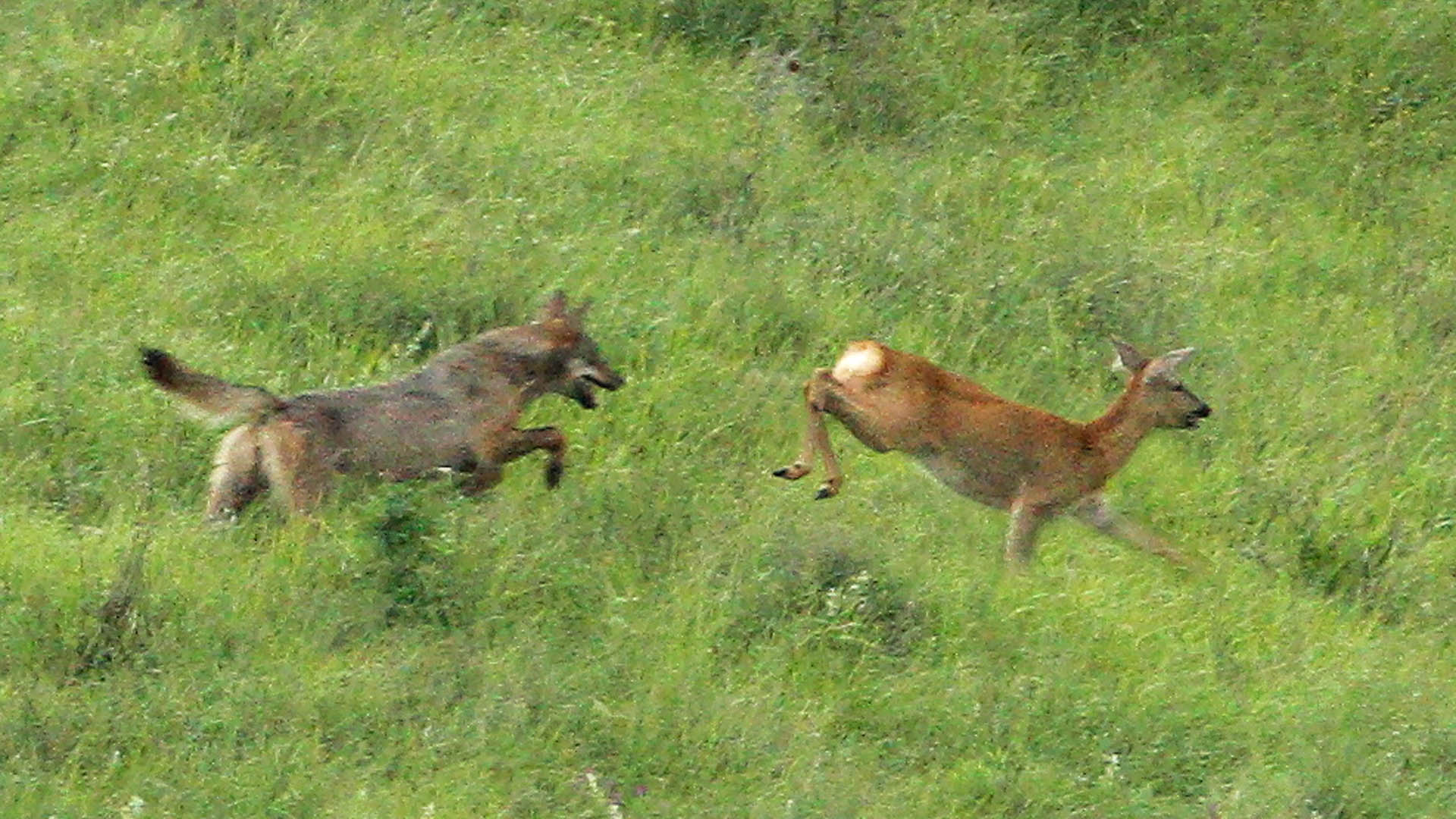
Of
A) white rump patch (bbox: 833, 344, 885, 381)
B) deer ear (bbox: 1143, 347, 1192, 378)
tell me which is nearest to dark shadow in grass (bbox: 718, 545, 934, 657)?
white rump patch (bbox: 833, 344, 885, 381)

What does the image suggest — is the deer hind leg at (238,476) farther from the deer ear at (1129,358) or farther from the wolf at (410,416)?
the deer ear at (1129,358)

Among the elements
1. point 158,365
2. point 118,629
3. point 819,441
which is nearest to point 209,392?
point 158,365

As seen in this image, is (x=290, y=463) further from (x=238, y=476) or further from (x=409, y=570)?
(x=409, y=570)

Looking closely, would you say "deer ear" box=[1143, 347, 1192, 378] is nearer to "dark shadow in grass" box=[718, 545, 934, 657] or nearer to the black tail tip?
"dark shadow in grass" box=[718, 545, 934, 657]

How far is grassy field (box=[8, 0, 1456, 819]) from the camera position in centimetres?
802

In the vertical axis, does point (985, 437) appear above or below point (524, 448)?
below

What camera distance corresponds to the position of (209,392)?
8711 mm

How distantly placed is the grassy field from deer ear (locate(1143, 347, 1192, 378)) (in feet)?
1.62

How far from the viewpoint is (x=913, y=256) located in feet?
40.3

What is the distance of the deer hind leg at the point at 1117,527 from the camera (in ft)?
34.0

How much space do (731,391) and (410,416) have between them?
1.79 metres

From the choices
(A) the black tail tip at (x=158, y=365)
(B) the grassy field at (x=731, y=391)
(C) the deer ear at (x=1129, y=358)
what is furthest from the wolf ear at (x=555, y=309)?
(C) the deer ear at (x=1129, y=358)

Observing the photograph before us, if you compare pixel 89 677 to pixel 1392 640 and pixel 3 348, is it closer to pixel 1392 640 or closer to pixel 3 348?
pixel 3 348

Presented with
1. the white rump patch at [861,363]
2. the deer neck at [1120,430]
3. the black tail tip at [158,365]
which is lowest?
the deer neck at [1120,430]
